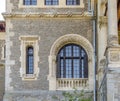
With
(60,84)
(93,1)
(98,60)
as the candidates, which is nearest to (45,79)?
(60,84)

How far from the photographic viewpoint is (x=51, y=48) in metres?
32.3

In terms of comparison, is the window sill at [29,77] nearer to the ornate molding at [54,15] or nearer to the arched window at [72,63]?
the arched window at [72,63]

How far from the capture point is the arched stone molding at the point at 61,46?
105ft

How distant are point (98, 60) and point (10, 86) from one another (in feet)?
15.9

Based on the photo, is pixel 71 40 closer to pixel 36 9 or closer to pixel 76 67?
pixel 76 67

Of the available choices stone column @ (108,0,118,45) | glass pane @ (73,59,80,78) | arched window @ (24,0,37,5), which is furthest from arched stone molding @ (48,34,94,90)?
stone column @ (108,0,118,45)

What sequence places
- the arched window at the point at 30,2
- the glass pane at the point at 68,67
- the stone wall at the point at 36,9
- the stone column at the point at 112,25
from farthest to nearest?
the arched window at the point at 30,2, the stone wall at the point at 36,9, the glass pane at the point at 68,67, the stone column at the point at 112,25

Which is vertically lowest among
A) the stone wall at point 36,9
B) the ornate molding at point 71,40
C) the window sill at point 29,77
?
the window sill at point 29,77

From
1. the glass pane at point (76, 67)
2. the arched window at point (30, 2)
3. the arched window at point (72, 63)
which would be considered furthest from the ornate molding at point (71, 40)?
the arched window at point (30, 2)

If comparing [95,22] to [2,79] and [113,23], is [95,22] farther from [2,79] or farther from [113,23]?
[2,79]

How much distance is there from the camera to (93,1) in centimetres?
3297

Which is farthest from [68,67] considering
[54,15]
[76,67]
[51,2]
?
[51,2]

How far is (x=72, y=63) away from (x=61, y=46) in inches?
43.3

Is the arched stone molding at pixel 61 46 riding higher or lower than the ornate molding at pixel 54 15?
lower
